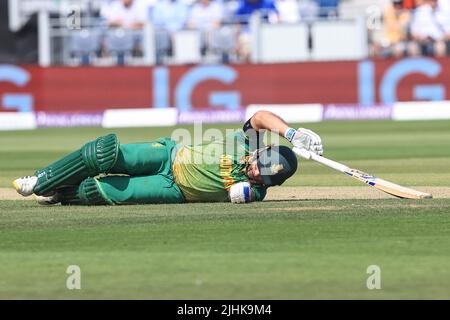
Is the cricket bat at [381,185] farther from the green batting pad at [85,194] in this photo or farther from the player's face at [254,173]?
the green batting pad at [85,194]

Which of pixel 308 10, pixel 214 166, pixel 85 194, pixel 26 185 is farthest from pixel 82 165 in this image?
pixel 308 10

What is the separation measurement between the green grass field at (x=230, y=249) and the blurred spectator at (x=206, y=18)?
45.5ft

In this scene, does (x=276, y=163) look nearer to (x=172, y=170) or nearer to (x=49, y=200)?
(x=172, y=170)

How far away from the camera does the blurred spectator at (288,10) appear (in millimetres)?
26062

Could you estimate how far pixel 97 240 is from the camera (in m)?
8.00

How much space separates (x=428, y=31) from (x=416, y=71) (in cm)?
175

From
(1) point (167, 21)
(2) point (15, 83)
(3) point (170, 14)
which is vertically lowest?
(2) point (15, 83)

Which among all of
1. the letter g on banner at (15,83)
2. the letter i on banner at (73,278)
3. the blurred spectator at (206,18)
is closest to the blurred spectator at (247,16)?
the blurred spectator at (206,18)

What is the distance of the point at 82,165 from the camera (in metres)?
9.52

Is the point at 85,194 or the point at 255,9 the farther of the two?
the point at 255,9

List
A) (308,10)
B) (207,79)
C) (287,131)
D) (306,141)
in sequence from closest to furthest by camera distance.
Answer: (306,141), (287,131), (207,79), (308,10)

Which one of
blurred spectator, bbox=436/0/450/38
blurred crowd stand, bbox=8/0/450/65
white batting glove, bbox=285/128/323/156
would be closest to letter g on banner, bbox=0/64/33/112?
blurred crowd stand, bbox=8/0/450/65

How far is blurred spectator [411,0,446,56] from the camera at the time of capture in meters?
24.8
